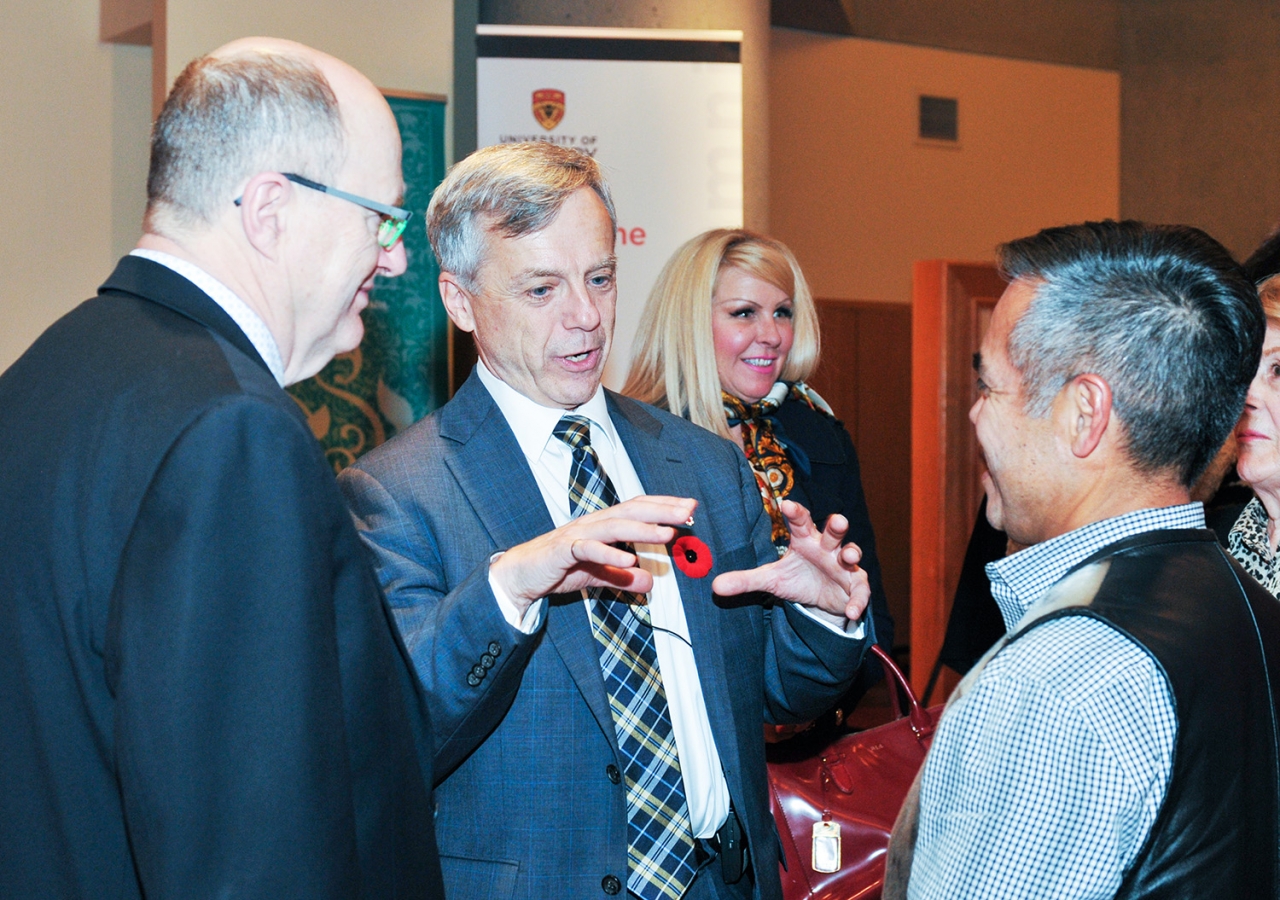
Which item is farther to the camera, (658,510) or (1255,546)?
(1255,546)

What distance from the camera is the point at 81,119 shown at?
460 centimetres

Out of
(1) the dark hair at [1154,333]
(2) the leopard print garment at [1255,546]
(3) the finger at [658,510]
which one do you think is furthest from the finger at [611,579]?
(2) the leopard print garment at [1255,546]

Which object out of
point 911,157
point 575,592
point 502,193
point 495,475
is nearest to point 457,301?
point 502,193

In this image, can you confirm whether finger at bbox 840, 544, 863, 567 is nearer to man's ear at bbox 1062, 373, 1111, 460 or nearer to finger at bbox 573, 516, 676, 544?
finger at bbox 573, 516, 676, 544

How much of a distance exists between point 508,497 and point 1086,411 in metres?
0.91

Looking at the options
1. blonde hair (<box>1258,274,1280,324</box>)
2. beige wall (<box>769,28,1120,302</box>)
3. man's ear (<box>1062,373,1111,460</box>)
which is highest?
beige wall (<box>769,28,1120,302</box>)

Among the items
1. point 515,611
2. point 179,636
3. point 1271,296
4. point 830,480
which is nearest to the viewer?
point 179,636

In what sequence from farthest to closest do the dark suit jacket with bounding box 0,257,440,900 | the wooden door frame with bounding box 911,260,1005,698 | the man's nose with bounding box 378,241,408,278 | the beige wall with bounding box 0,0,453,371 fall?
the wooden door frame with bounding box 911,260,1005,698, the beige wall with bounding box 0,0,453,371, the man's nose with bounding box 378,241,408,278, the dark suit jacket with bounding box 0,257,440,900

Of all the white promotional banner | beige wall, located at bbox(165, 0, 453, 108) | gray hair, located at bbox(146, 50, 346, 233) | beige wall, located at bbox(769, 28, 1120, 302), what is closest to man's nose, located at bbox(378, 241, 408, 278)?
gray hair, located at bbox(146, 50, 346, 233)

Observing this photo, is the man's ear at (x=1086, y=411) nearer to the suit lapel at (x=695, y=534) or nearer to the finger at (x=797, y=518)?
the finger at (x=797, y=518)

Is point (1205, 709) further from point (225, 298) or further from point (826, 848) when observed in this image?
point (826, 848)

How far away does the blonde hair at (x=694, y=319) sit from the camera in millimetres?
3104

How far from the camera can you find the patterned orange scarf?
3105 millimetres

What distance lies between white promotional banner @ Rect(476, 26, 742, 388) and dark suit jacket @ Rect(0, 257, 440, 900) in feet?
9.25
